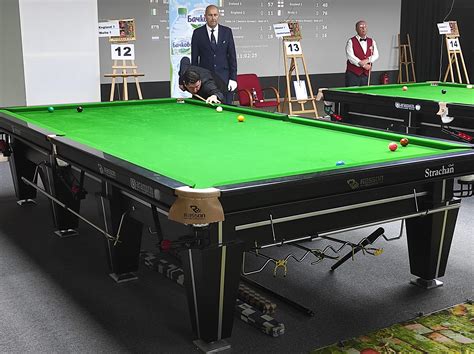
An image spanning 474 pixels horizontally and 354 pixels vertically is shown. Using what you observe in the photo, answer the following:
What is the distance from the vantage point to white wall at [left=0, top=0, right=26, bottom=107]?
709 centimetres

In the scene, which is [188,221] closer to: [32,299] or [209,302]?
[209,302]

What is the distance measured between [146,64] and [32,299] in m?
6.50

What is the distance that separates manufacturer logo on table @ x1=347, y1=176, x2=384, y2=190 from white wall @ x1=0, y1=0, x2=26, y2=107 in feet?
17.3

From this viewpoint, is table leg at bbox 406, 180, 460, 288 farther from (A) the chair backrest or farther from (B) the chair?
(A) the chair backrest

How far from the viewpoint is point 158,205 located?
2.68 m

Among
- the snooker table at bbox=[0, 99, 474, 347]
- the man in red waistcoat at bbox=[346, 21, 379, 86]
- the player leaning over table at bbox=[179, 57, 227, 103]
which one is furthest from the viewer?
the man in red waistcoat at bbox=[346, 21, 379, 86]

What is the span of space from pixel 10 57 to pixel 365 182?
555 centimetres

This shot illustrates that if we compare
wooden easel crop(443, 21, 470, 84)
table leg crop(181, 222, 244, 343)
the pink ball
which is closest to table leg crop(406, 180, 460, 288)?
the pink ball

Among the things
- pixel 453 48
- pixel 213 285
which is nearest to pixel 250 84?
pixel 453 48

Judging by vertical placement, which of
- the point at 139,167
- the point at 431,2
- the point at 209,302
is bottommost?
the point at 209,302

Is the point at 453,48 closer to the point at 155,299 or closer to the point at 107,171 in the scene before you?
the point at 155,299

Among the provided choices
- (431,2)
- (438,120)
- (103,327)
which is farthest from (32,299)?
(431,2)

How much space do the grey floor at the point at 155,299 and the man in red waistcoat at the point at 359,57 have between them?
4.67 meters

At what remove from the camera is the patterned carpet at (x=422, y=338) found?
2812mm
